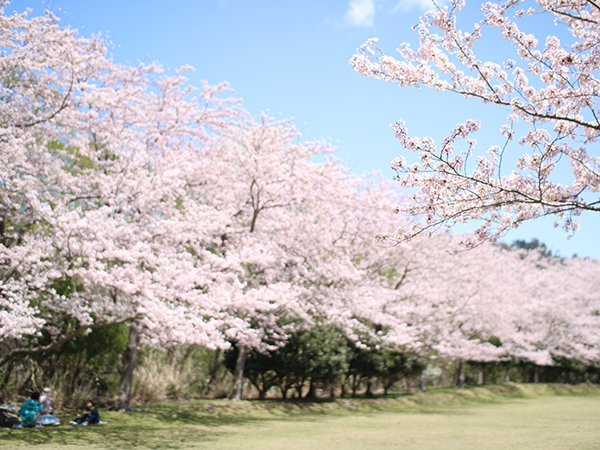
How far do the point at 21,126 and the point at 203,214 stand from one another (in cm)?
420

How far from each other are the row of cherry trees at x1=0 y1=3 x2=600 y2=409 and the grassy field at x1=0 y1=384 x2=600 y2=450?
1589 mm

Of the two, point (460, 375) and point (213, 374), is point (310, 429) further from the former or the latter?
point (460, 375)

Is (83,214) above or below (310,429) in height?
above

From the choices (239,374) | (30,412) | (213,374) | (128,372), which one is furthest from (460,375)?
(30,412)

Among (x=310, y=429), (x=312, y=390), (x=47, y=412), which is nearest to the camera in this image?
(x=47, y=412)

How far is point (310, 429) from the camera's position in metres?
12.0

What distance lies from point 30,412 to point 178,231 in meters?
4.60

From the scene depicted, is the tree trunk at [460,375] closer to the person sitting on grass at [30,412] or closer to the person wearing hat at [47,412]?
the person wearing hat at [47,412]

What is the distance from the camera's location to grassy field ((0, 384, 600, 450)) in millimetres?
9070

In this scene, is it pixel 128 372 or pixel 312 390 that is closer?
pixel 128 372

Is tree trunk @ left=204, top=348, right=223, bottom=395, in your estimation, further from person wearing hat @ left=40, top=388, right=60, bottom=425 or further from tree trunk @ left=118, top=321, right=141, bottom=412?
person wearing hat @ left=40, top=388, right=60, bottom=425

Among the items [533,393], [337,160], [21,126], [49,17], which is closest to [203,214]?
[21,126]

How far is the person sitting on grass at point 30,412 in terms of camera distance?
951 centimetres

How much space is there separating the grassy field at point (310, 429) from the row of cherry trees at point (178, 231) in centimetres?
159
